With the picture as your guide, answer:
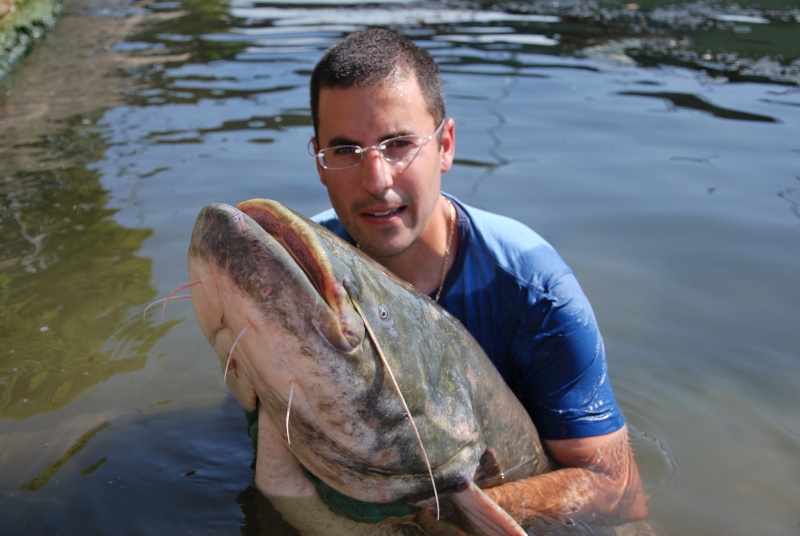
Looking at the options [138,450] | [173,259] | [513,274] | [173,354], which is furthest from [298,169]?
[513,274]

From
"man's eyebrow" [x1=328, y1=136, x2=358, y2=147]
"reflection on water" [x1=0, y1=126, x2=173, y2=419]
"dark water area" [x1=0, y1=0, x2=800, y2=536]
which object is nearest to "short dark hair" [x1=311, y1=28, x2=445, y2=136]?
"man's eyebrow" [x1=328, y1=136, x2=358, y2=147]

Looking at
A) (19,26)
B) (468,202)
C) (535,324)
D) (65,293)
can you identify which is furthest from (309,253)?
(19,26)

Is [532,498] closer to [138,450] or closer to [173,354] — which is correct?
[138,450]

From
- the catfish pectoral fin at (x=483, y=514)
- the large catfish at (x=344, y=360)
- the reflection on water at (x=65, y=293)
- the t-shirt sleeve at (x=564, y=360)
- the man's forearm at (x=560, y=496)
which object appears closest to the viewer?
the large catfish at (x=344, y=360)

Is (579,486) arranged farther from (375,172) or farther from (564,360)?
(375,172)

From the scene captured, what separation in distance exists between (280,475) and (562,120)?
5.43 meters

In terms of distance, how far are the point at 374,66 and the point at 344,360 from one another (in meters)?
1.29

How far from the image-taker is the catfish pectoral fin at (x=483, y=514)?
2117 mm

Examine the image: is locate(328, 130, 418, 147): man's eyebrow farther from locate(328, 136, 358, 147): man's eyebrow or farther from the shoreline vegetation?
→ the shoreline vegetation

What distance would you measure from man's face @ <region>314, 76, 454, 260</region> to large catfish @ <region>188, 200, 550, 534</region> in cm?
52

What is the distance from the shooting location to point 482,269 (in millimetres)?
2791

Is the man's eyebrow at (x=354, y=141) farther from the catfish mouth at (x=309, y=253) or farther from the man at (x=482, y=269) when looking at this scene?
the catfish mouth at (x=309, y=253)

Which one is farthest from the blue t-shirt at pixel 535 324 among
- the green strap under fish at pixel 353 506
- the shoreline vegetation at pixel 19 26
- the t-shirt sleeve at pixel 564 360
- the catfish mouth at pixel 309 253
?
the shoreline vegetation at pixel 19 26

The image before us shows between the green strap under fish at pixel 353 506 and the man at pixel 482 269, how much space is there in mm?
429
